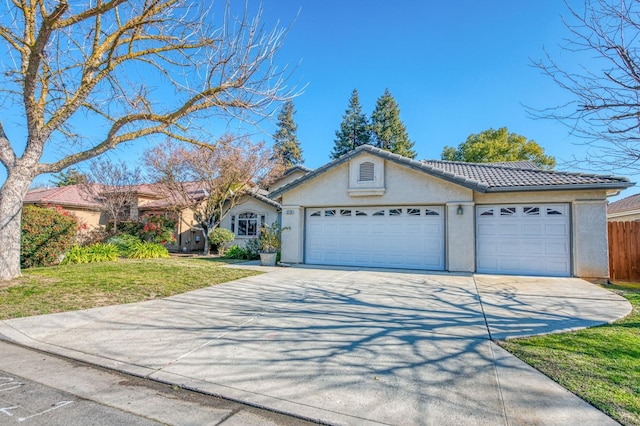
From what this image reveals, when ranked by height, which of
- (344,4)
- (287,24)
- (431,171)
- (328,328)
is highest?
(344,4)

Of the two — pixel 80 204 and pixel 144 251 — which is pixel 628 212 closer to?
pixel 144 251

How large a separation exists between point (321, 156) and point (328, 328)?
3895 cm

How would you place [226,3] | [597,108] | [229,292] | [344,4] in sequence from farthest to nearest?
[344,4] → [229,292] → [226,3] → [597,108]

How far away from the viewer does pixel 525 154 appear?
32406mm

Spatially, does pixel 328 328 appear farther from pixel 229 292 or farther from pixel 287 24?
pixel 287 24

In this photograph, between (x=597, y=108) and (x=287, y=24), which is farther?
(x=287, y=24)

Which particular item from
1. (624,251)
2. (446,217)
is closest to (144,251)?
(446,217)

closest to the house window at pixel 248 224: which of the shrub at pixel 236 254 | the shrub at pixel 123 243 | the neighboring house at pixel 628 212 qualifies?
the shrub at pixel 236 254

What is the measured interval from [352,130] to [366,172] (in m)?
31.4

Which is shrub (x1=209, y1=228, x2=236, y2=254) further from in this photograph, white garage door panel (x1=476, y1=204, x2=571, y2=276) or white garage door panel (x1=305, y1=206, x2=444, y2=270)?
white garage door panel (x1=476, y1=204, x2=571, y2=276)

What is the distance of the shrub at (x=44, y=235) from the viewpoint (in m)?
11.6

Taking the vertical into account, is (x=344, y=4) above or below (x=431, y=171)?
above

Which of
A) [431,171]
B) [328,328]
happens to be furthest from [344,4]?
[328,328]

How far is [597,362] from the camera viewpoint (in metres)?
3.87
